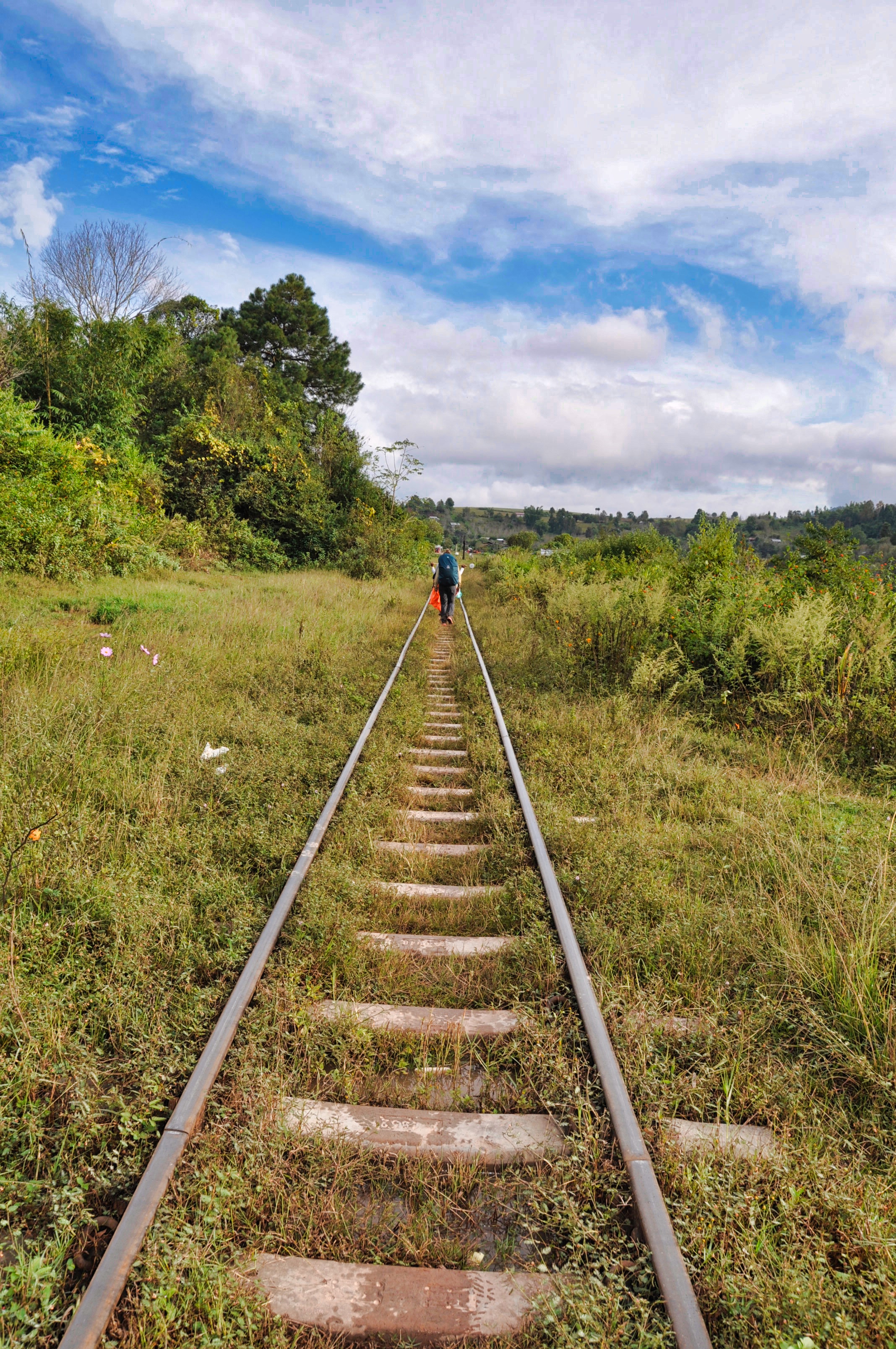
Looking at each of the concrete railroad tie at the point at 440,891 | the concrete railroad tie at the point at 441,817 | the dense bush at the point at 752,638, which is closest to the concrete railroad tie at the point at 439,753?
the concrete railroad tie at the point at 441,817

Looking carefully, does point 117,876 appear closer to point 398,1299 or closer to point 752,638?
point 398,1299

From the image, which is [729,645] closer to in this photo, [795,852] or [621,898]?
[795,852]

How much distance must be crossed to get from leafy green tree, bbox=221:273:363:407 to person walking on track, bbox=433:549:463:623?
26.6m

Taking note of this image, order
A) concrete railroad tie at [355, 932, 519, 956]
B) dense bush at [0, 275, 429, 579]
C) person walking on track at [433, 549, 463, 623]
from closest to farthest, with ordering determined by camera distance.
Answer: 1. concrete railroad tie at [355, 932, 519, 956]
2. dense bush at [0, 275, 429, 579]
3. person walking on track at [433, 549, 463, 623]

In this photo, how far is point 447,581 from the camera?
48.9ft

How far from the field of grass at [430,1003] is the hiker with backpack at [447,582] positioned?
347 inches

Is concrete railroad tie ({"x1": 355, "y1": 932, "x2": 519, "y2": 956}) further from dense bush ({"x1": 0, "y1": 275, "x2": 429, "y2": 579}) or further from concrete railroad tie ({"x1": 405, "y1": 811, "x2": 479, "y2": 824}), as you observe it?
dense bush ({"x1": 0, "y1": 275, "x2": 429, "y2": 579})

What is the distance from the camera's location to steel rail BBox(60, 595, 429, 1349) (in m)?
1.58

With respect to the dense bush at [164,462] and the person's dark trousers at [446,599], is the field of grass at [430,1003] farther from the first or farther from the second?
the person's dark trousers at [446,599]

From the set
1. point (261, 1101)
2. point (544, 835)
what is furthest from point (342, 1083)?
point (544, 835)

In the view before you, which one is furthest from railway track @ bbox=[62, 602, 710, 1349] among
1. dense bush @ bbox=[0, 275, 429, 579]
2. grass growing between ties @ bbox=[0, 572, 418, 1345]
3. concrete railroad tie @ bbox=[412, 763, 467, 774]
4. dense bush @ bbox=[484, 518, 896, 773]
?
dense bush @ bbox=[0, 275, 429, 579]

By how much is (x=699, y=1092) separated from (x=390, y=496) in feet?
90.5

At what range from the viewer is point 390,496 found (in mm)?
28297

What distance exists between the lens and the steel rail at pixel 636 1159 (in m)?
1.66
